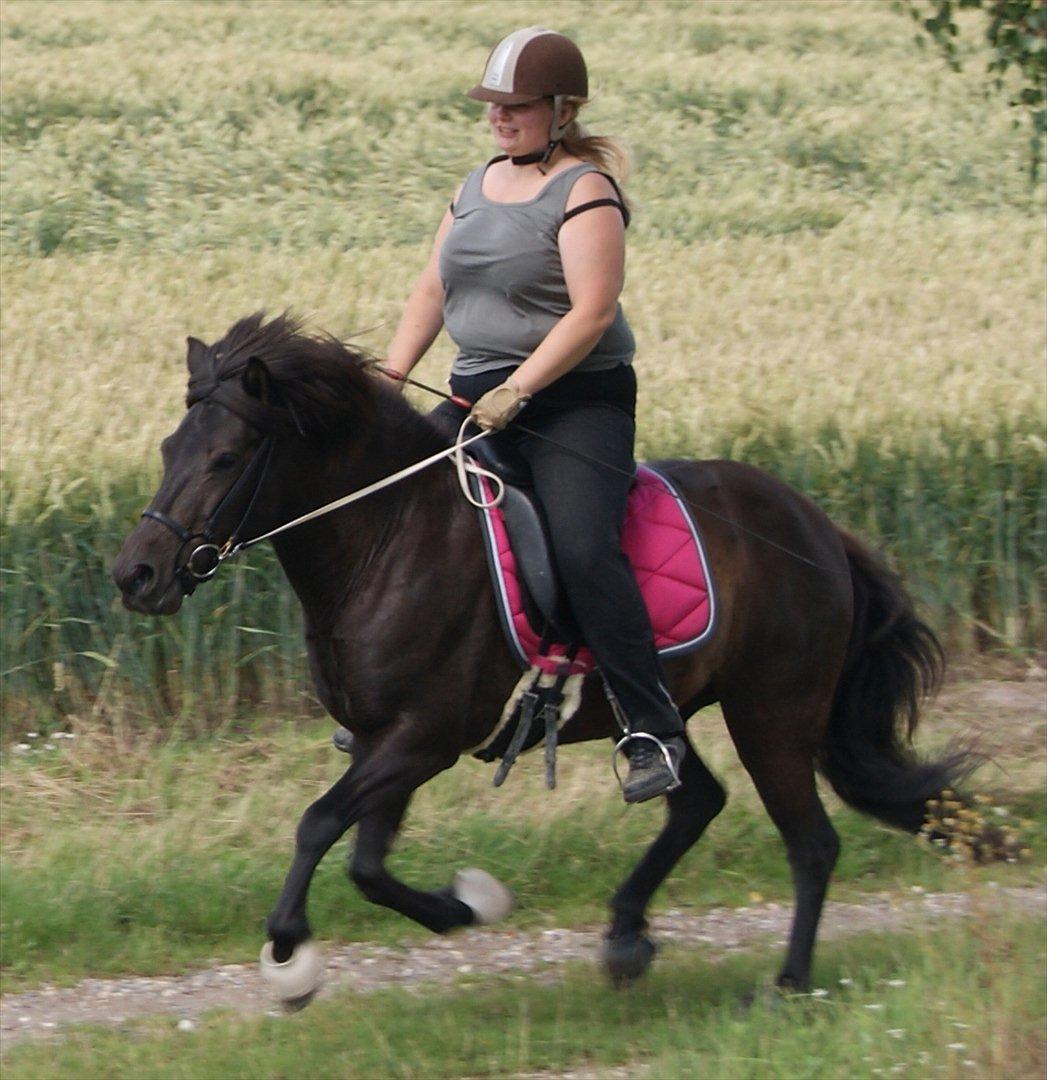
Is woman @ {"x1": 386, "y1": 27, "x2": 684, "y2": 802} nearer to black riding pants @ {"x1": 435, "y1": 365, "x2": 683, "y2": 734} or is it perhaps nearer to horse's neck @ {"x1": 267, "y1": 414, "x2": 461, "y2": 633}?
black riding pants @ {"x1": 435, "y1": 365, "x2": 683, "y2": 734}

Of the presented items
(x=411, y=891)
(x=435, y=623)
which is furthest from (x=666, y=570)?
(x=411, y=891)

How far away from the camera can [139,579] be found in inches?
174

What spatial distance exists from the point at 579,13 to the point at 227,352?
20.0 m

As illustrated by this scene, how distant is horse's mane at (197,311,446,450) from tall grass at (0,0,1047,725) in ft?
7.64

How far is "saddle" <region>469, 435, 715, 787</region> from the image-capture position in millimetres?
4941

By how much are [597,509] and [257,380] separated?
96 centimetres

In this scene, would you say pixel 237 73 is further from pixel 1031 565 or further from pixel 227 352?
pixel 227 352

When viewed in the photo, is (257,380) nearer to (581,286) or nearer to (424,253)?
(581,286)

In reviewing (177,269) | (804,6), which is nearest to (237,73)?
(177,269)

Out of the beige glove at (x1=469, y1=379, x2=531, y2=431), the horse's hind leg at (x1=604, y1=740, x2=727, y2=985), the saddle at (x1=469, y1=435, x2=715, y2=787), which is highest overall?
the beige glove at (x1=469, y1=379, x2=531, y2=431)

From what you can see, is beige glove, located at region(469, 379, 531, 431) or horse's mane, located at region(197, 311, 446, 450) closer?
horse's mane, located at region(197, 311, 446, 450)

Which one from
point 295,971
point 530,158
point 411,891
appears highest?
point 530,158

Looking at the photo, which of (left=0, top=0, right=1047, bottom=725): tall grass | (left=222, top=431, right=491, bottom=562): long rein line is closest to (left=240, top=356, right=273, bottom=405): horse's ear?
(left=222, top=431, right=491, bottom=562): long rein line

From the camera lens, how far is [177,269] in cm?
1228
